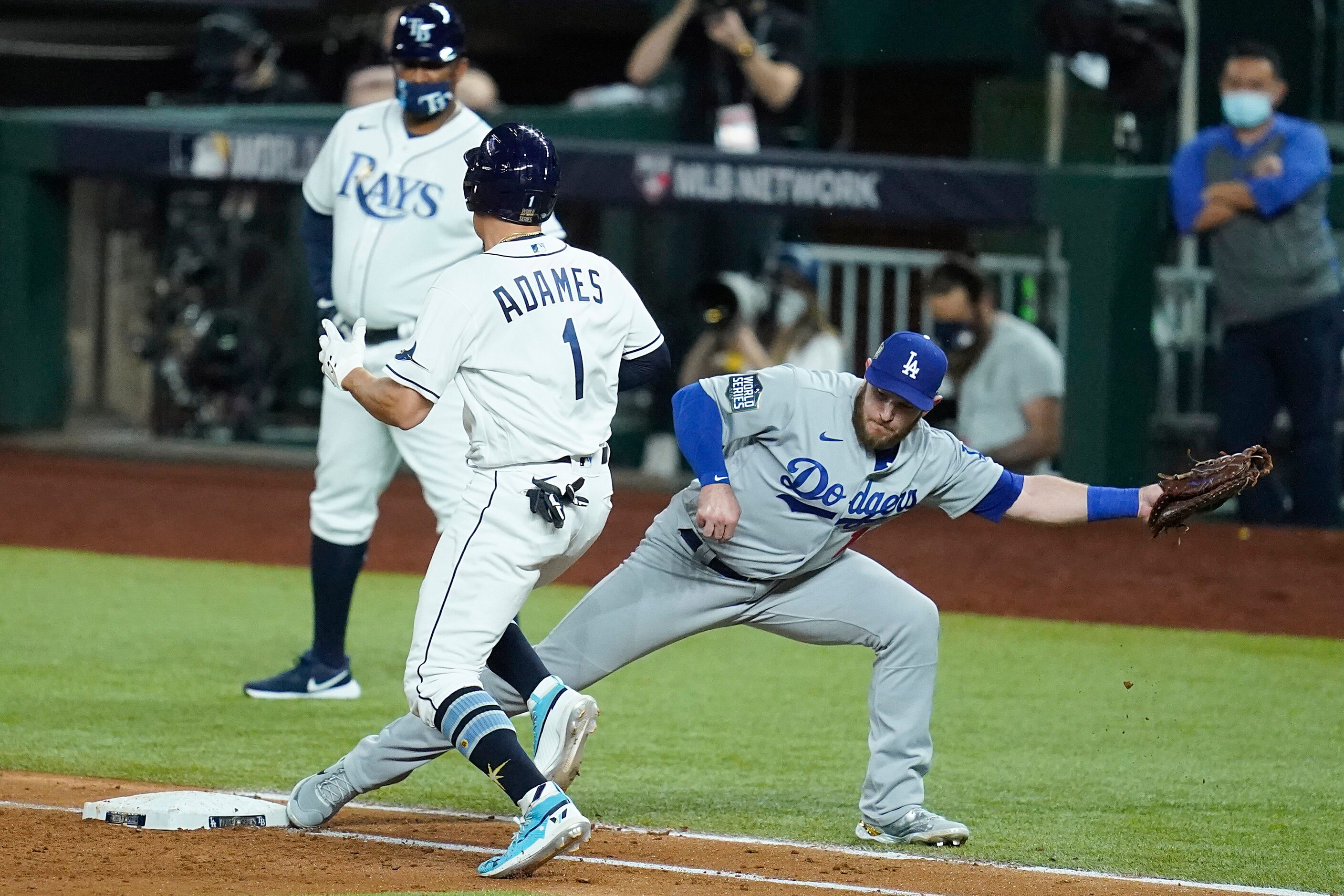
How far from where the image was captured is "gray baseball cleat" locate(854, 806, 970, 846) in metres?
4.48

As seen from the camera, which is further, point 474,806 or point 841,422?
point 474,806

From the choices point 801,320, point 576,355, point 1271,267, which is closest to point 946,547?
point 801,320

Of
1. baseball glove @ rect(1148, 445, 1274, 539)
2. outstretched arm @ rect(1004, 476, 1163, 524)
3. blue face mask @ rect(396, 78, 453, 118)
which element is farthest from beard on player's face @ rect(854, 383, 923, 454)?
blue face mask @ rect(396, 78, 453, 118)

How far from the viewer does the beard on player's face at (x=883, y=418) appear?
14.3 ft

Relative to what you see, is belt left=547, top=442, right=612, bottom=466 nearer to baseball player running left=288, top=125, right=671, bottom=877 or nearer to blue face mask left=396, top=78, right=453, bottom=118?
baseball player running left=288, top=125, right=671, bottom=877

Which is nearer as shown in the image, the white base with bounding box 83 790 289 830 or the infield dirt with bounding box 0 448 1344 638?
the white base with bounding box 83 790 289 830

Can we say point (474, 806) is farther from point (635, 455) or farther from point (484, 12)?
point (484, 12)

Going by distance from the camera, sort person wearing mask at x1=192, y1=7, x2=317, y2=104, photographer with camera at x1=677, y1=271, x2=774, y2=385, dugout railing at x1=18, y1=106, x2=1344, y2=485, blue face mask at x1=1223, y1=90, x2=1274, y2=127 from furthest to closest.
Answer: person wearing mask at x1=192, y1=7, x2=317, y2=104
photographer with camera at x1=677, y1=271, x2=774, y2=385
dugout railing at x1=18, y1=106, x2=1344, y2=485
blue face mask at x1=1223, y1=90, x2=1274, y2=127

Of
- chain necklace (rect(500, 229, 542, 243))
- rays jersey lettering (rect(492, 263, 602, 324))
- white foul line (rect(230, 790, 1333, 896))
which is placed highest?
chain necklace (rect(500, 229, 542, 243))

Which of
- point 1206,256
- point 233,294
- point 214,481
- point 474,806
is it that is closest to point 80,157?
point 233,294

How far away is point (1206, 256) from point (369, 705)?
6257 millimetres

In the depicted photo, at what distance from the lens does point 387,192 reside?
5.79 m

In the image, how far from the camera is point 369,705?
5.93 m

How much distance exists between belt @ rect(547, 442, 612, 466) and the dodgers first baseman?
0.27 metres
